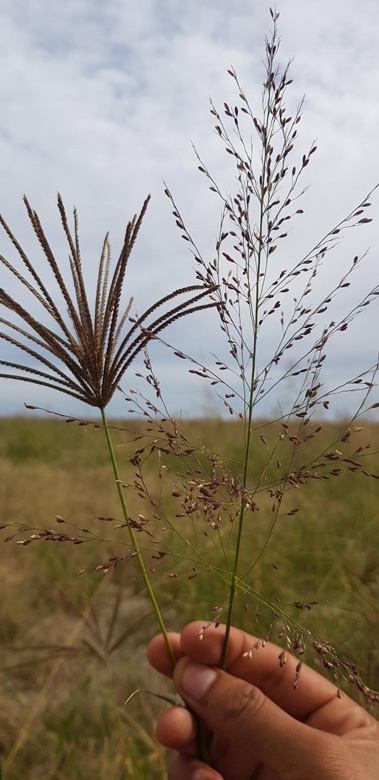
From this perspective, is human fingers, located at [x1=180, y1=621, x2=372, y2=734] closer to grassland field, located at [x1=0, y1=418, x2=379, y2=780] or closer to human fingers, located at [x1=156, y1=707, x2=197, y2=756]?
grassland field, located at [x1=0, y1=418, x2=379, y2=780]

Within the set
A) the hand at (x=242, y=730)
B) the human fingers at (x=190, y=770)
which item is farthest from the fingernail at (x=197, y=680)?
the human fingers at (x=190, y=770)

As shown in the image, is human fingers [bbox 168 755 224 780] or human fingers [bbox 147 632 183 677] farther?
human fingers [bbox 147 632 183 677]

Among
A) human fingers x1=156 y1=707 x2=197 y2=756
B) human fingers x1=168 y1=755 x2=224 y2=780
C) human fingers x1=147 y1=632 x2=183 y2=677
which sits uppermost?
human fingers x1=147 y1=632 x2=183 y2=677

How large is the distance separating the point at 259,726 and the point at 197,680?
125 millimetres

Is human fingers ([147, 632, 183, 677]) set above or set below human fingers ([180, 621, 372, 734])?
above

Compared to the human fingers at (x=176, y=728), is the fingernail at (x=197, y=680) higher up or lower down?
higher up

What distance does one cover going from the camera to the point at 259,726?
3.59ft

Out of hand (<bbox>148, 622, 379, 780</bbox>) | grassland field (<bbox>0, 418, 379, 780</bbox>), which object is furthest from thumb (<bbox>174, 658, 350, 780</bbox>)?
grassland field (<bbox>0, 418, 379, 780</bbox>)

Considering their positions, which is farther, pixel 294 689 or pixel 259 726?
pixel 294 689

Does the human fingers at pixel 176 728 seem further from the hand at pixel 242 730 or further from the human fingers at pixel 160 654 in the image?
the human fingers at pixel 160 654

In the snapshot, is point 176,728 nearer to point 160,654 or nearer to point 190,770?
point 190,770

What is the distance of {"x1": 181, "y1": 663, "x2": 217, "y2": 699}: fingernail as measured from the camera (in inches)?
42.6

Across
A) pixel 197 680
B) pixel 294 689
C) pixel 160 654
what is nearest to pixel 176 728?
pixel 197 680

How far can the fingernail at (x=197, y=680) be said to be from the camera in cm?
108
